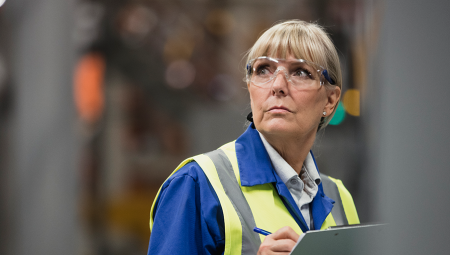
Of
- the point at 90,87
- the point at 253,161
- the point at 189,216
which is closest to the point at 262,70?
the point at 253,161

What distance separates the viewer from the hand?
1.19 meters

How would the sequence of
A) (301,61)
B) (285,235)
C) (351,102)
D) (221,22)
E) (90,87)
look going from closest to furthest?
(285,235)
(301,61)
(90,87)
(221,22)
(351,102)

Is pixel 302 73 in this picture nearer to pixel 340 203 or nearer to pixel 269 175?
pixel 269 175

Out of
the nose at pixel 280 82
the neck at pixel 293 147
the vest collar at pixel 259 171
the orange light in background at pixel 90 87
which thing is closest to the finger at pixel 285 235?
the vest collar at pixel 259 171

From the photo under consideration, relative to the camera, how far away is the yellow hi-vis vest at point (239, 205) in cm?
126

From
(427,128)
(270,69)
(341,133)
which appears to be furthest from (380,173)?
(341,133)

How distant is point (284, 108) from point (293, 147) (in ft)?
0.62

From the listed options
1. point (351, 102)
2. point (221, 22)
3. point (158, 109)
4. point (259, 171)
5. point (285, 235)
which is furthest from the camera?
point (351, 102)

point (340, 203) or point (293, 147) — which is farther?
point (340, 203)

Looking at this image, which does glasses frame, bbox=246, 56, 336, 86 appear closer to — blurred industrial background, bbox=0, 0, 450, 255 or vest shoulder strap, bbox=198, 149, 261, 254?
blurred industrial background, bbox=0, 0, 450, 255

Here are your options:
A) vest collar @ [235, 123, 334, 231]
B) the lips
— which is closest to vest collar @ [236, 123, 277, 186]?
vest collar @ [235, 123, 334, 231]

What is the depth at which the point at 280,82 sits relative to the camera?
1.55 m

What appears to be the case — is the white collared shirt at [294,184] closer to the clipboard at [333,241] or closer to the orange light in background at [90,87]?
the clipboard at [333,241]

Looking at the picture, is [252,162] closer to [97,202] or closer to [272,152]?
[272,152]
